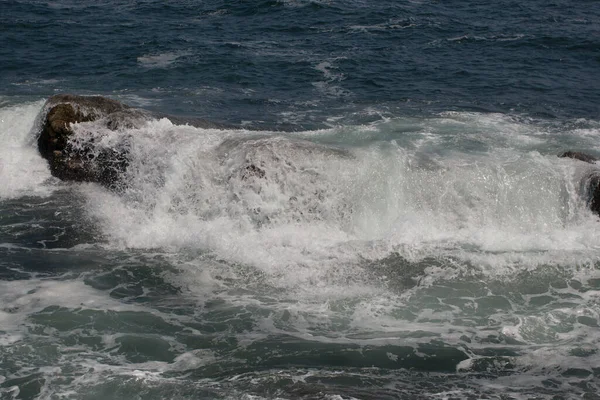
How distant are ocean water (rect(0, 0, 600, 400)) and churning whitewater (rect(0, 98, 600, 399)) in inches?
1.6

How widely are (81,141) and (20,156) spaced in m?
1.99

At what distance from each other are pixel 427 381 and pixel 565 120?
12113 millimetres

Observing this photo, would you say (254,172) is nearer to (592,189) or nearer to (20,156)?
(20,156)

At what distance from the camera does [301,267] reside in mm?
13273

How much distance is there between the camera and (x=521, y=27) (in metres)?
28.2

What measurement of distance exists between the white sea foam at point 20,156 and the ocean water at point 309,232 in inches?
2.5

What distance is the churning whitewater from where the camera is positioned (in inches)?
406

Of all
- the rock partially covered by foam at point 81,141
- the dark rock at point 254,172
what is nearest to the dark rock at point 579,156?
the dark rock at point 254,172

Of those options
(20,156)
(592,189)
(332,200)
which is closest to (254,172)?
(332,200)

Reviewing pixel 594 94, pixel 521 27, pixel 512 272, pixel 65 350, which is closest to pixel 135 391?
pixel 65 350

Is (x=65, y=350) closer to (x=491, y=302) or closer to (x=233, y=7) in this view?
(x=491, y=302)

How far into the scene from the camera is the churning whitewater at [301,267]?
10.3 meters

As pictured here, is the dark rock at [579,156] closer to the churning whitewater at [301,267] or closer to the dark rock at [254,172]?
the churning whitewater at [301,267]

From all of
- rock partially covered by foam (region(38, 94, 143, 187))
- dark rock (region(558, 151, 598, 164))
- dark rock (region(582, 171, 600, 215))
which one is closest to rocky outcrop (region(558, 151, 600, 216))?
dark rock (region(582, 171, 600, 215))
